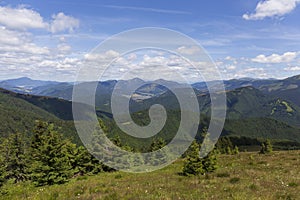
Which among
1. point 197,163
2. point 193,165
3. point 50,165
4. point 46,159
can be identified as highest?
point 197,163

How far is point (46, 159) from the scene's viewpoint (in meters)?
20.5

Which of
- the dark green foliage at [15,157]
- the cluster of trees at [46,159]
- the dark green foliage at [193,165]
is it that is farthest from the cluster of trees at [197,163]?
the dark green foliage at [15,157]

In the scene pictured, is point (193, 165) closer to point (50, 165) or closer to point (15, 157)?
point (50, 165)

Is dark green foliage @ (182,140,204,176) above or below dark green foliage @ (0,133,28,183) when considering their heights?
above

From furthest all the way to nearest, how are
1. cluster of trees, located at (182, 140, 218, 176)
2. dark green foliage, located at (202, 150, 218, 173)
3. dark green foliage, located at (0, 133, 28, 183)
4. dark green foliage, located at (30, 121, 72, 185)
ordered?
dark green foliage, located at (0, 133, 28, 183) → dark green foliage, located at (30, 121, 72, 185) → dark green foliage, located at (202, 150, 218, 173) → cluster of trees, located at (182, 140, 218, 176)

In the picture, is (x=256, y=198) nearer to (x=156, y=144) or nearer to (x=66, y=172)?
(x=66, y=172)

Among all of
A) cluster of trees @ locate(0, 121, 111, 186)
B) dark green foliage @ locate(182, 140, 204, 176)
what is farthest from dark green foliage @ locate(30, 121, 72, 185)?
dark green foliage @ locate(182, 140, 204, 176)

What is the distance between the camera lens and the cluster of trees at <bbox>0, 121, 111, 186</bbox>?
19906 millimetres

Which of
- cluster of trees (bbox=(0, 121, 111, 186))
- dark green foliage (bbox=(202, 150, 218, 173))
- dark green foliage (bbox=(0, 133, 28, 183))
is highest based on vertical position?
dark green foliage (bbox=(202, 150, 218, 173))

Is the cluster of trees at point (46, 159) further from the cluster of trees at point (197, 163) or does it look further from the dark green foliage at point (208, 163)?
the dark green foliage at point (208, 163)

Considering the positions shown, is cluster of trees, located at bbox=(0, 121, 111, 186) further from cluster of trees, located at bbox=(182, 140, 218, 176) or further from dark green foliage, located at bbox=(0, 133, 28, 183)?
cluster of trees, located at bbox=(182, 140, 218, 176)

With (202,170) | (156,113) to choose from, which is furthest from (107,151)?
(156,113)

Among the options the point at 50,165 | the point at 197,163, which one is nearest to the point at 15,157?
the point at 50,165

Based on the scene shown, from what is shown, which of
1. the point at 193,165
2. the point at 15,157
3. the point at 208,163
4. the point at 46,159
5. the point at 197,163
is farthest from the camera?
the point at 15,157
